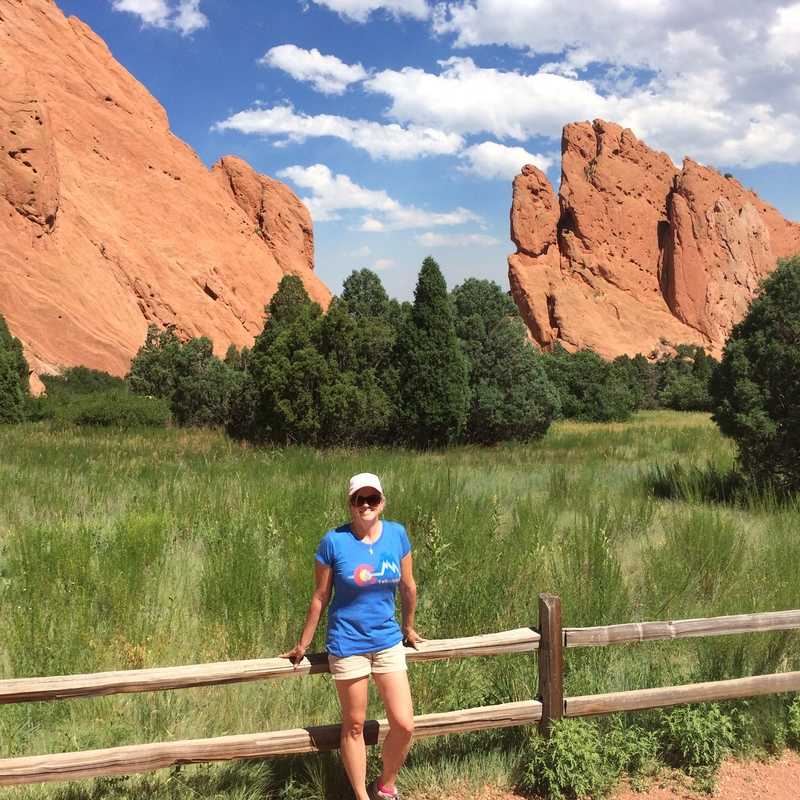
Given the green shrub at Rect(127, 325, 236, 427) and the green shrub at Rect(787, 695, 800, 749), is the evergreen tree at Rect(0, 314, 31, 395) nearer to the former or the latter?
the green shrub at Rect(127, 325, 236, 427)

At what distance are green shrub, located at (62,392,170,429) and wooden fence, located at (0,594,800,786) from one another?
18881 millimetres

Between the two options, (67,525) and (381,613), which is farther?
(67,525)

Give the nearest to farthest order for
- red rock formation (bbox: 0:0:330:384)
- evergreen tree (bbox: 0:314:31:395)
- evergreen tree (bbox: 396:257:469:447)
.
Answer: evergreen tree (bbox: 396:257:469:447), evergreen tree (bbox: 0:314:31:395), red rock formation (bbox: 0:0:330:384)

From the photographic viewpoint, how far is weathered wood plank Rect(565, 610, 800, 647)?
3564 mm

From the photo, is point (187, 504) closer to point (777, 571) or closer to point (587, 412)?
point (777, 571)

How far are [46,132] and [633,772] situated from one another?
55.4 meters

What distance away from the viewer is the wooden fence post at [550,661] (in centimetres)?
345

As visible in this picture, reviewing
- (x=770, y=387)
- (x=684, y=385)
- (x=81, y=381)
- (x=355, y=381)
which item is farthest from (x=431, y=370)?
(x=684, y=385)

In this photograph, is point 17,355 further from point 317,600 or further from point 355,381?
point 317,600

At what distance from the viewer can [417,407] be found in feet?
69.0

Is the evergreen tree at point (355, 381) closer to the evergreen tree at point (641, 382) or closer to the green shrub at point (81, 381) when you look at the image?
the green shrub at point (81, 381)

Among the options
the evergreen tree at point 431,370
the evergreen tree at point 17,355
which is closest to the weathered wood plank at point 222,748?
the evergreen tree at point 431,370

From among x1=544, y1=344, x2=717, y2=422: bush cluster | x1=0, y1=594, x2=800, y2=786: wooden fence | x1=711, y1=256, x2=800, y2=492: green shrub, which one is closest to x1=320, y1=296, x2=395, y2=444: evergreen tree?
x1=711, y1=256, x2=800, y2=492: green shrub

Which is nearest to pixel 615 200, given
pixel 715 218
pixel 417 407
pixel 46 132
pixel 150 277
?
pixel 715 218
